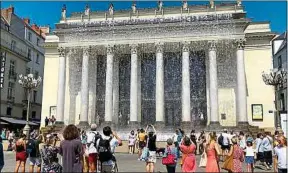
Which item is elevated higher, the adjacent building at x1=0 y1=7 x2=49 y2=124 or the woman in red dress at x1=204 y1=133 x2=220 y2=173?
the adjacent building at x1=0 y1=7 x2=49 y2=124

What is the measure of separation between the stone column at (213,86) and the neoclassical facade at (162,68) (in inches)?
3.9

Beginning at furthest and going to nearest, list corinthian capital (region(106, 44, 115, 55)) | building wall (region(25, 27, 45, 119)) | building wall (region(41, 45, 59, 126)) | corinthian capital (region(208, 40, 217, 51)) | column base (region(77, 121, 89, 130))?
1. building wall (region(25, 27, 45, 119))
2. building wall (region(41, 45, 59, 126))
3. corinthian capital (region(106, 44, 115, 55))
4. column base (region(77, 121, 89, 130))
5. corinthian capital (region(208, 40, 217, 51))

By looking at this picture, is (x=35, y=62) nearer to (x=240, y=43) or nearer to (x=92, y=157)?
(x=240, y=43)

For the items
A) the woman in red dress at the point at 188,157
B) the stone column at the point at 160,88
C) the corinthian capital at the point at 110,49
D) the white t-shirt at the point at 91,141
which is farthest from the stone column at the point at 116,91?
the woman in red dress at the point at 188,157

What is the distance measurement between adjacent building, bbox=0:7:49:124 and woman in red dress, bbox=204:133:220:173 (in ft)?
118

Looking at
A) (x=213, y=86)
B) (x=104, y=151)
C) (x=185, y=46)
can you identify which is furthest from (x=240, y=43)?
(x=104, y=151)

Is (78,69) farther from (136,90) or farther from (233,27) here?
(233,27)

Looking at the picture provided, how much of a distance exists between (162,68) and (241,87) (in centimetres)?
815

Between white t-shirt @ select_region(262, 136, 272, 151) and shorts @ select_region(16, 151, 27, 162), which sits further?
white t-shirt @ select_region(262, 136, 272, 151)

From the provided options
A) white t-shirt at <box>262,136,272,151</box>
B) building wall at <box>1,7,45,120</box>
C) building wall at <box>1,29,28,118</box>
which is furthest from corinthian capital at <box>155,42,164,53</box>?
building wall at <box>1,7,45,120</box>

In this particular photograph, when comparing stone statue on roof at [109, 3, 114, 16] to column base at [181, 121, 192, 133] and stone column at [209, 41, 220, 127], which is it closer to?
stone column at [209, 41, 220, 127]

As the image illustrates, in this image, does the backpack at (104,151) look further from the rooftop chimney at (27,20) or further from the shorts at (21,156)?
the rooftop chimney at (27,20)

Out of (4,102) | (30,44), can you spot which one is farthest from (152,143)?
(30,44)

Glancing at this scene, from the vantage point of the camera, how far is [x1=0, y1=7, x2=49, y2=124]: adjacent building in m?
44.5
